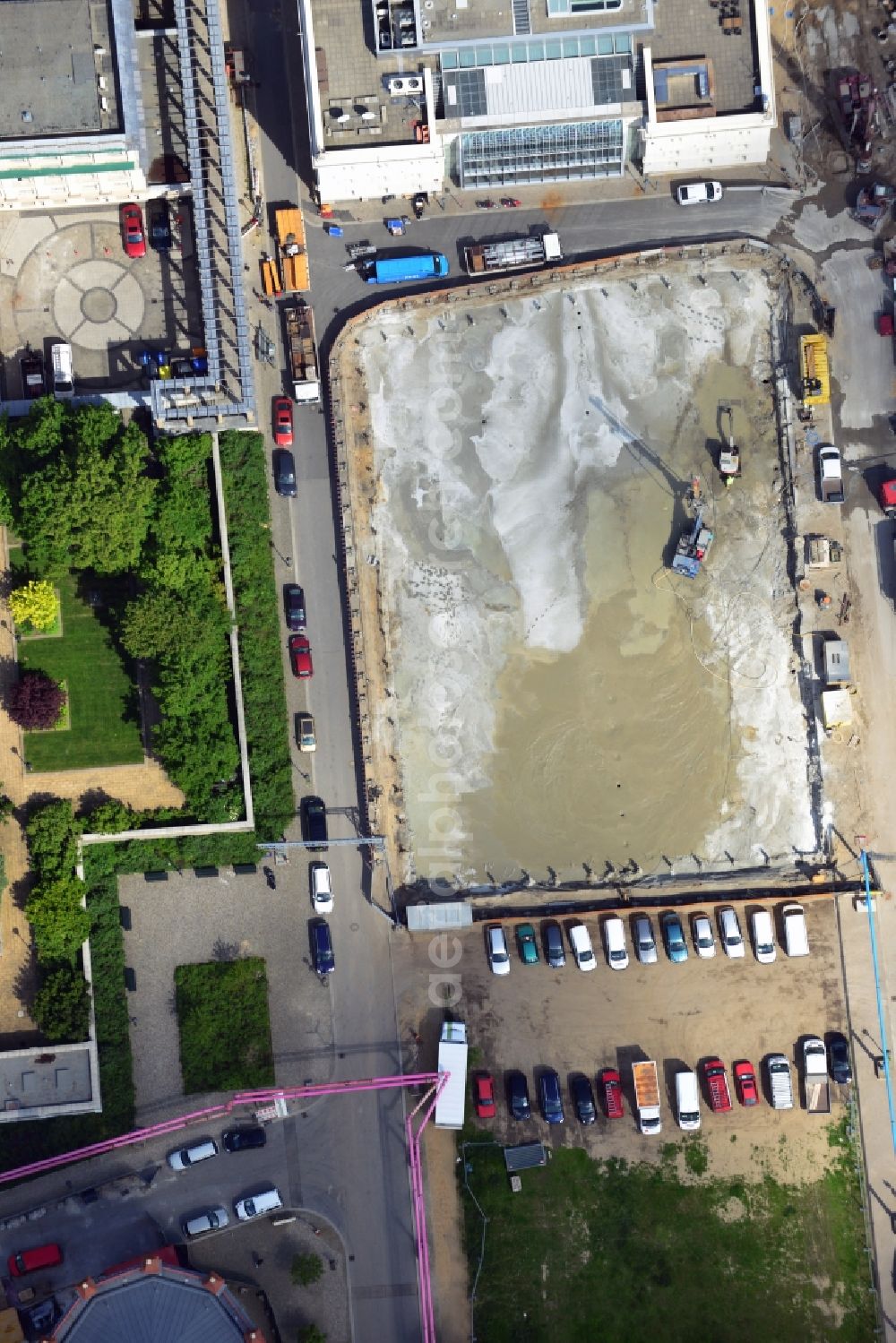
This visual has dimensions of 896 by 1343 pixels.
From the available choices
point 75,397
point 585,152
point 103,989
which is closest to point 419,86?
point 585,152

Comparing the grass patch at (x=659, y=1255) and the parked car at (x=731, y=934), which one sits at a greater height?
the parked car at (x=731, y=934)

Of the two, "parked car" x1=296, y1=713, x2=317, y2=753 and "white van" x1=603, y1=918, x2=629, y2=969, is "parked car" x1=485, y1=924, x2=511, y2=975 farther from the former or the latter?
"parked car" x1=296, y1=713, x2=317, y2=753

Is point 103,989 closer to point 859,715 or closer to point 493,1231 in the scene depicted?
point 493,1231

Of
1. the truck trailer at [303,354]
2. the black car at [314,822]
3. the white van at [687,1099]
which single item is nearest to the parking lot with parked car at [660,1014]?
the white van at [687,1099]

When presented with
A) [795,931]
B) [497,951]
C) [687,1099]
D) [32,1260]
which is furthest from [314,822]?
[32,1260]

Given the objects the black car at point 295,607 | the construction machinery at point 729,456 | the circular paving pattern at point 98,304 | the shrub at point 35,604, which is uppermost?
the circular paving pattern at point 98,304

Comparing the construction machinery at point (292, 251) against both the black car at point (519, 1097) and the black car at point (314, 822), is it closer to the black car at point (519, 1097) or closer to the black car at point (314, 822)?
the black car at point (314, 822)

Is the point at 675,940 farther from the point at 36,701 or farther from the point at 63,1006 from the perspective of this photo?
the point at 36,701
